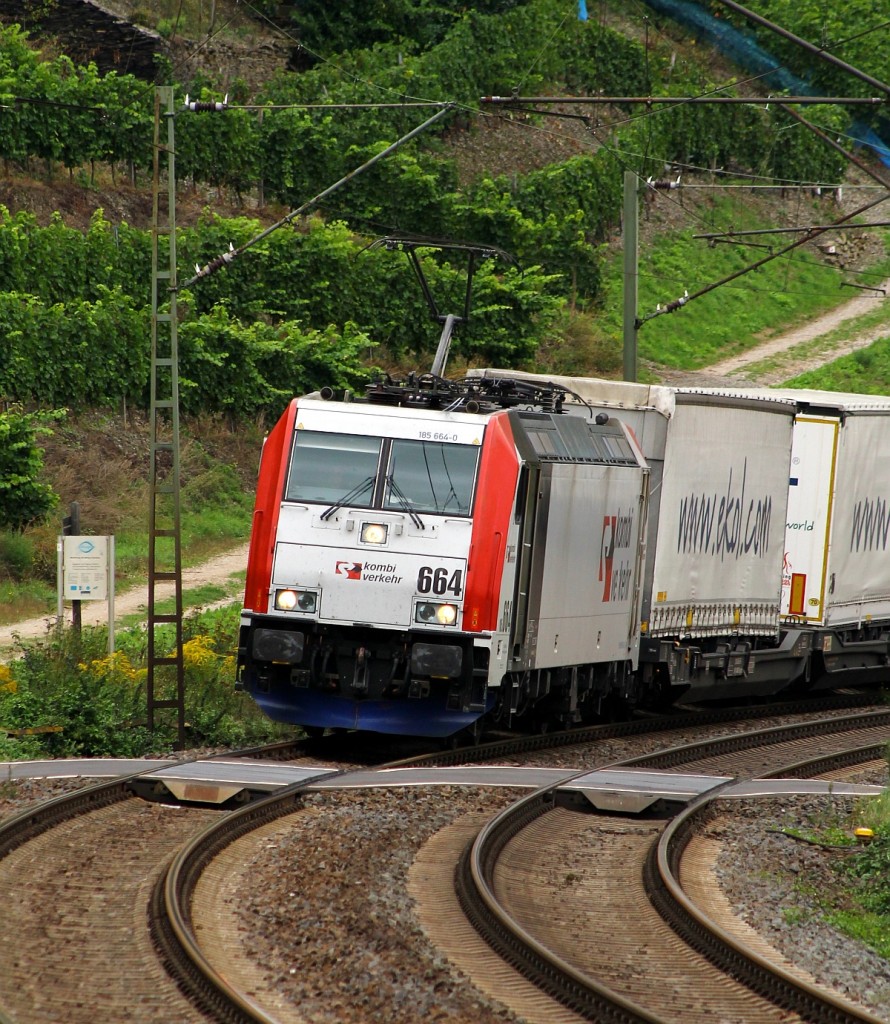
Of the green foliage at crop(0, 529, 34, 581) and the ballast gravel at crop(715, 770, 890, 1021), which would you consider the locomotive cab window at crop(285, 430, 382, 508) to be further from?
the green foliage at crop(0, 529, 34, 581)

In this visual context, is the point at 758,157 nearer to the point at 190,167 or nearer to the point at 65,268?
the point at 190,167

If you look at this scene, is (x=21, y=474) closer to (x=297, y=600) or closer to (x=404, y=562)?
(x=297, y=600)

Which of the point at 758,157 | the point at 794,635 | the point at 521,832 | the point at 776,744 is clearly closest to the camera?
the point at 521,832

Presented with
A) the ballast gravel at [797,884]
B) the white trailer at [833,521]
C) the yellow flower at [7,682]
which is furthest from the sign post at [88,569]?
the white trailer at [833,521]

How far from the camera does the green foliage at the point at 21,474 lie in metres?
29.3

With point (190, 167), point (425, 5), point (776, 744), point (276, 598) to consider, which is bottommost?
point (776, 744)

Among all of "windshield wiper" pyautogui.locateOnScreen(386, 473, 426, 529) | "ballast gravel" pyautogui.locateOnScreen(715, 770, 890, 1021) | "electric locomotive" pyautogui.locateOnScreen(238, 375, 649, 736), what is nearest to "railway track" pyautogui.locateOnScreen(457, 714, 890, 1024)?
"ballast gravel" pyautogui.locateOnScreen(715, 770, 890, 1021)

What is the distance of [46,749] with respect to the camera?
52.7 feet

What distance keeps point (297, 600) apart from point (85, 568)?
4.79 metres

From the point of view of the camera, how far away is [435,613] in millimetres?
15570

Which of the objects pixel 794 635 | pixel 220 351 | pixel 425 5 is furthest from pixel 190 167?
pixel 794 635

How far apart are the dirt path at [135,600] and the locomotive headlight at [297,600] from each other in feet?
23.0

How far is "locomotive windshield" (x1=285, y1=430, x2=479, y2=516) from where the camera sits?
16.0 m

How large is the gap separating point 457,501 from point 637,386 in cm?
533
